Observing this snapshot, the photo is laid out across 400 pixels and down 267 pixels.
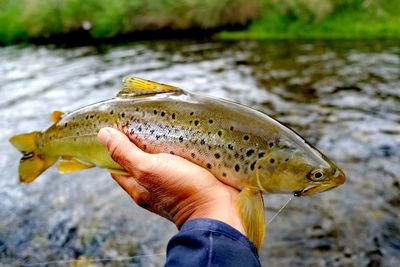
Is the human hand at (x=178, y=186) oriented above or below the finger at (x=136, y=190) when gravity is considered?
above

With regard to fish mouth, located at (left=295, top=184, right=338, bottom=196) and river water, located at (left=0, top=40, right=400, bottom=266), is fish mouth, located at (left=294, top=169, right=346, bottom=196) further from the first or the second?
river water, located at (left=0, top=40, right=400, bottom=266)

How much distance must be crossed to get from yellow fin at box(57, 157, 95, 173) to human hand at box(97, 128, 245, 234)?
453mm

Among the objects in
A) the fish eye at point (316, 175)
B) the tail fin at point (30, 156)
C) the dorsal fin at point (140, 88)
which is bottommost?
the tail fin at point (30, 156)

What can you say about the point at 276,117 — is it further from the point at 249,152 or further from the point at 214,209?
the point at 214,209

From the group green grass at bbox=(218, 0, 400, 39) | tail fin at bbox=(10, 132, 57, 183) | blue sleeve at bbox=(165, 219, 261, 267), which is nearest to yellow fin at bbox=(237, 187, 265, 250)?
blue sleeve at bbox=(165, 219, 261, 267)

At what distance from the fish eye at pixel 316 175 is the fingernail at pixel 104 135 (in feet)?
3.22

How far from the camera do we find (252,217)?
68.4 inches

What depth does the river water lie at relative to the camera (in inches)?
145

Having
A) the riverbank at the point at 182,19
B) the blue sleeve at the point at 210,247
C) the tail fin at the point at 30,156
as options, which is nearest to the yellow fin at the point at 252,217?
the blue sleeve at the point at 210,247

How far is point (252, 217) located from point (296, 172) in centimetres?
31

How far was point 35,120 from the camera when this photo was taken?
668 centimetres

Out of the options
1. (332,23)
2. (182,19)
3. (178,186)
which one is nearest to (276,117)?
A: (178,186)

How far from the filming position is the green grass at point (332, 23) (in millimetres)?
12953

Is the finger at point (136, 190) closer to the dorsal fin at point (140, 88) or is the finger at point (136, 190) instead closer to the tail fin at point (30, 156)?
the dorsal fin at point (140, 88)
